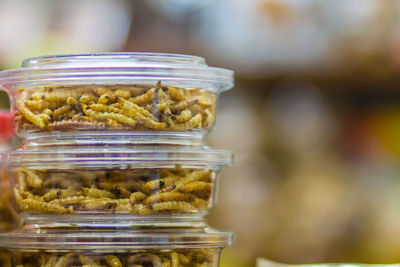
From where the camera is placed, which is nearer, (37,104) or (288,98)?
(37,104)

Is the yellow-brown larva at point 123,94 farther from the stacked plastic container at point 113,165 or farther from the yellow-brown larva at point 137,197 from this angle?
the yellow-brown larva at point 137,197

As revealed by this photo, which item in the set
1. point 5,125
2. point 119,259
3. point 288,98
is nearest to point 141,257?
point 119,259

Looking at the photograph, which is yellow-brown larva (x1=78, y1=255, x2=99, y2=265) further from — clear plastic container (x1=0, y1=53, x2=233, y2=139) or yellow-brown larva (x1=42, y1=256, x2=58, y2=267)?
clear plastic container (x1=0, y1=53, x2=233, y2=139)

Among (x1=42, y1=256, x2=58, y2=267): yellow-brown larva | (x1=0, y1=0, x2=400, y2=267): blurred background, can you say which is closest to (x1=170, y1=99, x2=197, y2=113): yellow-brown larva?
(x1=42, y1=256, x2=58, y2=267): yellow-brown larva

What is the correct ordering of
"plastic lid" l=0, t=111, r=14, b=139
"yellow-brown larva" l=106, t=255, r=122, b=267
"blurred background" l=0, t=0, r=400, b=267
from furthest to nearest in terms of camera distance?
"blurred background" l=0, t=0, r=400, b=267
"plastic lid" l=0, t=111, r=14, b=139
"yellow-brown larva" l=106, t=255, r=122, b=267

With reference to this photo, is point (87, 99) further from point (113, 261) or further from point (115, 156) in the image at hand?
point (113, 261)

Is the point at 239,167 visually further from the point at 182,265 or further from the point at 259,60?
the point at 182,265

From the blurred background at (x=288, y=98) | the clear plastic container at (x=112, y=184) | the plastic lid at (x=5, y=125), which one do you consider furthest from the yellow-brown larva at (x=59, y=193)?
the blurred background at (x=288, y=98)

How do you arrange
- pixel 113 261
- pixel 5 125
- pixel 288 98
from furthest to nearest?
1. pixel 288 98
2. pixel 5 125
3. pixel 113 261
